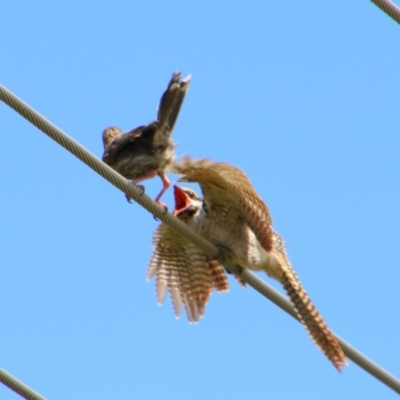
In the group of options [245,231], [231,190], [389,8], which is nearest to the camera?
[389,8]

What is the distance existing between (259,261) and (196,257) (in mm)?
951

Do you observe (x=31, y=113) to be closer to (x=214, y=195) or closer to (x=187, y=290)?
(x=214, y=195)

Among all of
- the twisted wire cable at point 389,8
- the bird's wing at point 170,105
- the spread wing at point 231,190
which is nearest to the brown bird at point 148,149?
the bird's wing at point 170,105

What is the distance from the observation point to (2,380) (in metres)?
5.70

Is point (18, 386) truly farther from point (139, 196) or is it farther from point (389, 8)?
point (389, 8)

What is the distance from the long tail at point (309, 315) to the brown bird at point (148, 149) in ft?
3.61

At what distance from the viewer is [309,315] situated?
7715 mm

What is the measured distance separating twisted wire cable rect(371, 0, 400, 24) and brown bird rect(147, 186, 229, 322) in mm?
3365

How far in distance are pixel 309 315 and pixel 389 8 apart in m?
2.63

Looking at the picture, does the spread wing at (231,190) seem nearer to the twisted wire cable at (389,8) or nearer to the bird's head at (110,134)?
the bird's head at (110,134)

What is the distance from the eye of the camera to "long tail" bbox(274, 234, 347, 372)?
24.4 ft

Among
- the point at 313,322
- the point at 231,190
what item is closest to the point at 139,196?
the point at 231,190

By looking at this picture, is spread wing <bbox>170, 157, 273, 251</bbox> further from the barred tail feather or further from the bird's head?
the bird's head

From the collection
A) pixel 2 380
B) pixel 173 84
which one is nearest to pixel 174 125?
pixel 173 84
